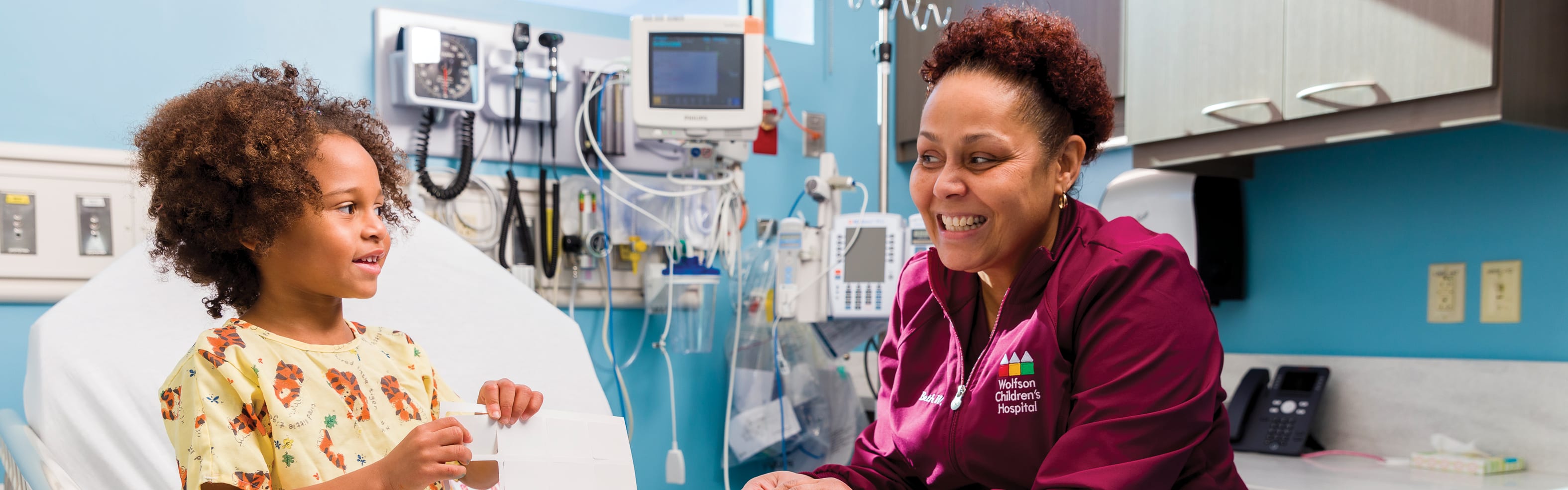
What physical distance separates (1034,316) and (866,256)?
58.4 inches

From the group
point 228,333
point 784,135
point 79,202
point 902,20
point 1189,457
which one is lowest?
point 1189,457

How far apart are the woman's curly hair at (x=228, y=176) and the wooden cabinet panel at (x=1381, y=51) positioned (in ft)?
5.30

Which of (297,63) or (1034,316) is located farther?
(297,63)

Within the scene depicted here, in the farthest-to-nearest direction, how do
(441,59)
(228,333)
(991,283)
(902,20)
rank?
(902,20), (441,59), (991,283), (228,333)

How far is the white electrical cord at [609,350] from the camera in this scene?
2662 mm

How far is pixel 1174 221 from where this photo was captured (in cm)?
242

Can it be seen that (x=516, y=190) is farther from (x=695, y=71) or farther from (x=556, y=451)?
(x=556, y=451)

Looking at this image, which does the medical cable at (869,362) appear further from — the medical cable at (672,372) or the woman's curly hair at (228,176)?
the woman's curly hair at (228,176)

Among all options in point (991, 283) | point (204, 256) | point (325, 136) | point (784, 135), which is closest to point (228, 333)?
point (204, 256)

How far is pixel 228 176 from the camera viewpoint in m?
1.16

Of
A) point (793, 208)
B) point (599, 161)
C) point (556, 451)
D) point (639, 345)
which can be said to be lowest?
point (639, 345)

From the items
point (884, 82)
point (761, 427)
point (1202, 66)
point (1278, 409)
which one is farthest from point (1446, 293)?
point (761, 427)

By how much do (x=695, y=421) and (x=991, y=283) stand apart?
1773 mm

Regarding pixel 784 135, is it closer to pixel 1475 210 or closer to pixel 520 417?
pixel 1475 210
